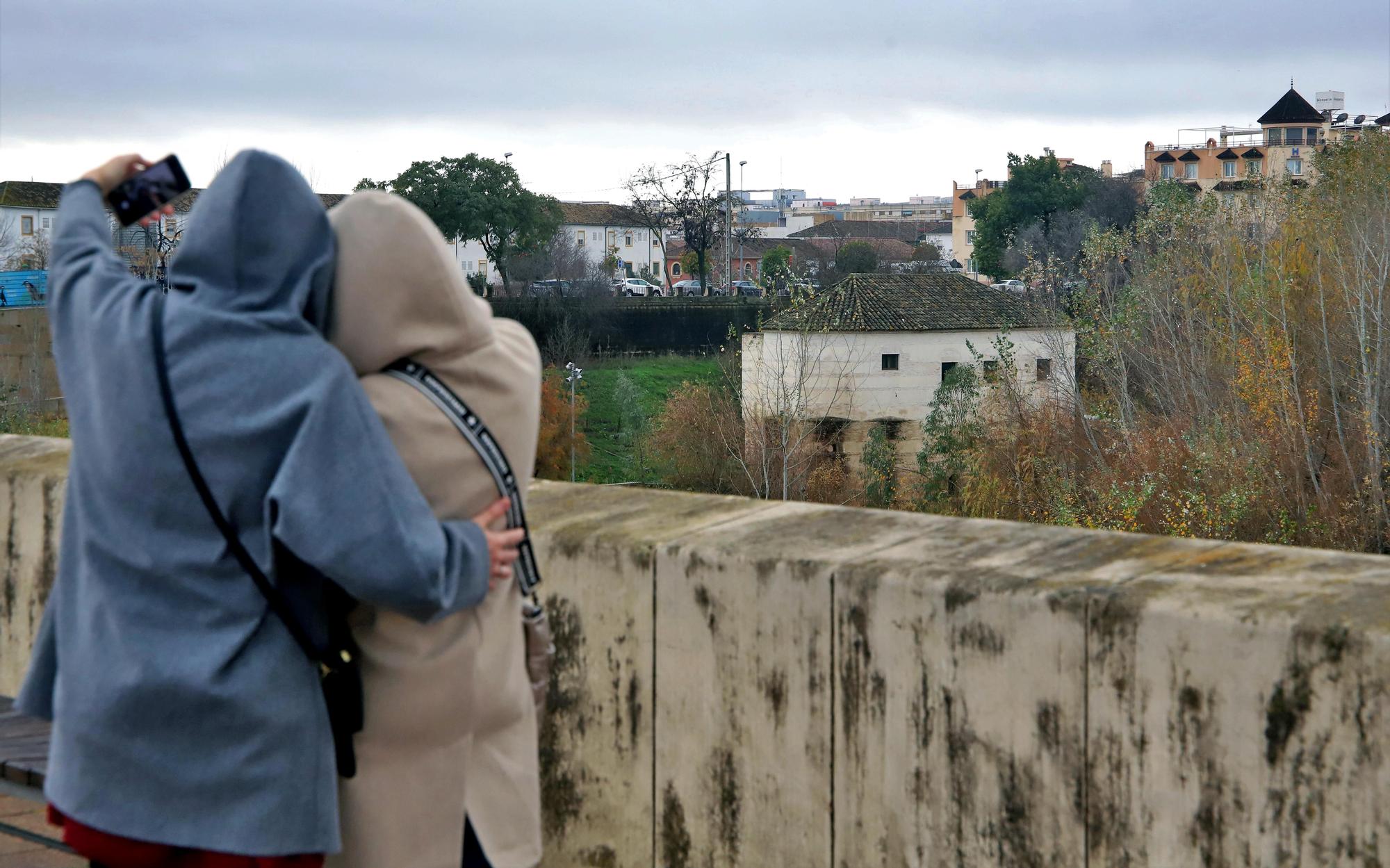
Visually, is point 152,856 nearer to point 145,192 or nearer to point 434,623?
point 434,623

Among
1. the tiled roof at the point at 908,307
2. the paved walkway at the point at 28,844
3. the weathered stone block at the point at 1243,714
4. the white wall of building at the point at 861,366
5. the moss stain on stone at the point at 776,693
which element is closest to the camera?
the weathered stone block at the point at 1243,714

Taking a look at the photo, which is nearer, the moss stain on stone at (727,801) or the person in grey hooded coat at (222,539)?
the person in grey hooded coat at (222,539)

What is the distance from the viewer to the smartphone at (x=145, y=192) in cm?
196

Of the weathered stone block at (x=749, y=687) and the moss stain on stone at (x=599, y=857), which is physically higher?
the weathered stone block at (x=749, y=687)

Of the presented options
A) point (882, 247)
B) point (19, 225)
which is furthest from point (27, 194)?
point (882, 247)

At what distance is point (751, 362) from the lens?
50281 mm

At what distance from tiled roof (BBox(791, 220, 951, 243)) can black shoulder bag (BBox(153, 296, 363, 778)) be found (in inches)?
4687

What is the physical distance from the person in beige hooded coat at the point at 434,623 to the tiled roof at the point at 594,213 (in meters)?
99.4

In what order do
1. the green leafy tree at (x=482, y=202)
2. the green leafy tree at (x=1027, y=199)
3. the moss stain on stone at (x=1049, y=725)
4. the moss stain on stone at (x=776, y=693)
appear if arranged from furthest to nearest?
the green leafy tree at (x=1027, y=199) < the green leafy tree at (x=482, y=202) < the moss stain on stone at (x=776, y=693) < the moss stain on stone at (x=1049, y=725)

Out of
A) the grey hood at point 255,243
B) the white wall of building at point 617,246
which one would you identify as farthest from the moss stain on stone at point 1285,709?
the white wall of building at point 617,246

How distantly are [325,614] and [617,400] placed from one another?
52365mm

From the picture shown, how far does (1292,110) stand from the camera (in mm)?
94062

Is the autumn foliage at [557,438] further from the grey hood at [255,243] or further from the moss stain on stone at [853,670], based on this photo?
the grey hood at [255,243]

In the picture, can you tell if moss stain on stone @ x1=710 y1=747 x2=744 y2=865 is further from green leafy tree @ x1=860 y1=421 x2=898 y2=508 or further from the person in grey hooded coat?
green leafy tree @ x1=860 y1=421 x2=898 y2=508
